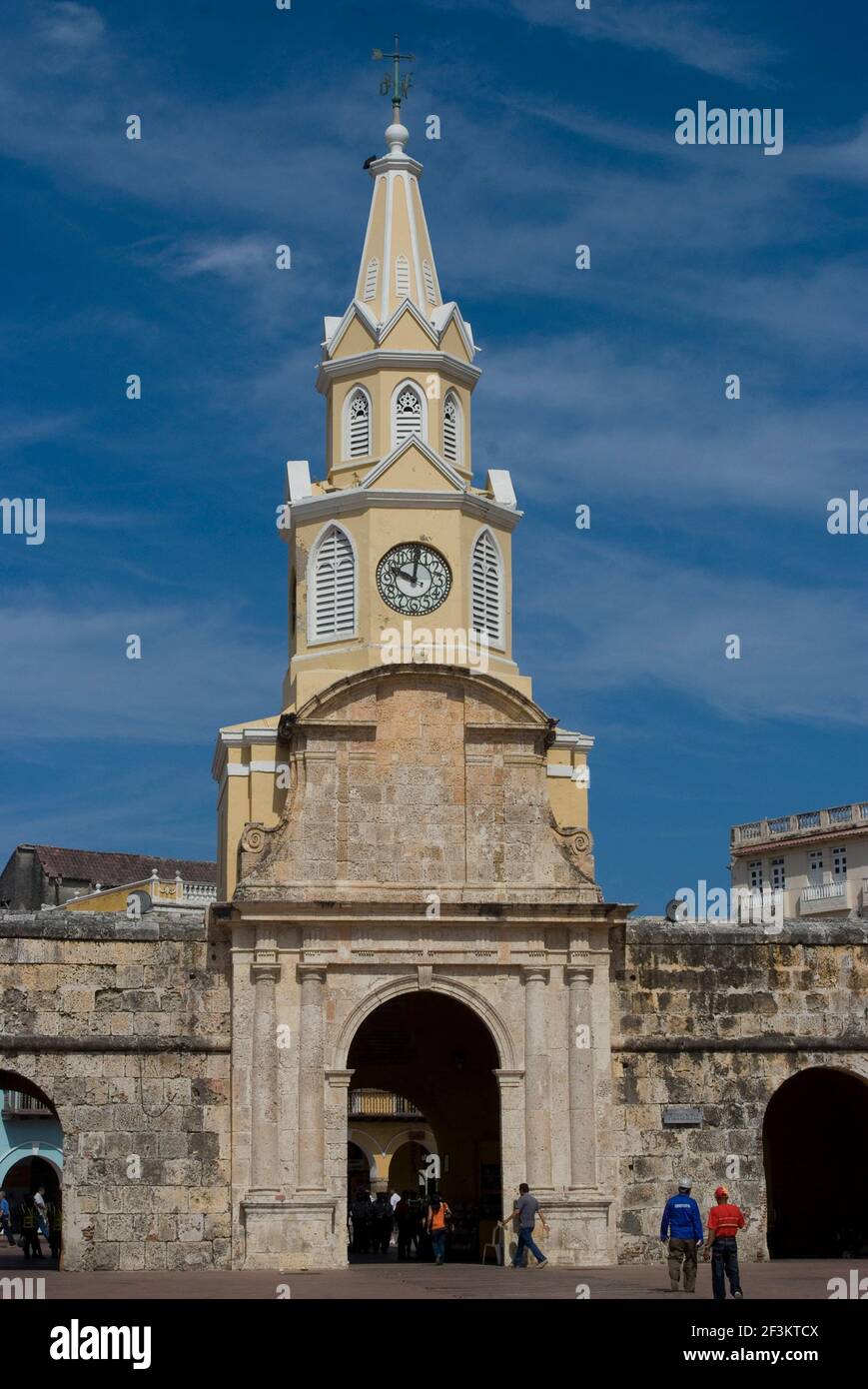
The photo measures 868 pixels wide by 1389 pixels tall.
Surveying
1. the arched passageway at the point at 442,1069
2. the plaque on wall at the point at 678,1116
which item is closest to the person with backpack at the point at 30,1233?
the arched passageway at the point at 442,1069

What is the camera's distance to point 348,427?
149ft

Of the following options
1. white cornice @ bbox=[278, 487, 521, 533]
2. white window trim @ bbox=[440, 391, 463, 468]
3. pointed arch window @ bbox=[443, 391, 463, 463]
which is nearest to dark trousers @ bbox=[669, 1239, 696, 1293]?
white cornice @ bbox=[278, 487, 521, 533]

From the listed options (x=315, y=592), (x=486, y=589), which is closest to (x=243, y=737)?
(x=315, y=592)

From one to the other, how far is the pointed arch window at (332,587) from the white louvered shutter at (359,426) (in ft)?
7.11

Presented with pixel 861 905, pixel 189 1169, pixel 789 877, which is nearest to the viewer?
pixel 189 1169

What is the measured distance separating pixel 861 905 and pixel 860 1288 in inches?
1894

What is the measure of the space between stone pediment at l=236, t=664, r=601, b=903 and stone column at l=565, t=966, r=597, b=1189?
5.39 ft

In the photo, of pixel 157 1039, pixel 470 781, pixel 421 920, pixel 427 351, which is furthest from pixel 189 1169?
pixel 427 351

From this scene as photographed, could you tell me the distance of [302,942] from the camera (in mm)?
37281

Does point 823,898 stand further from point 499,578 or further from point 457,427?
point 457,427

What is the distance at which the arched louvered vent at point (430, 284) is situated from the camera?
153ft

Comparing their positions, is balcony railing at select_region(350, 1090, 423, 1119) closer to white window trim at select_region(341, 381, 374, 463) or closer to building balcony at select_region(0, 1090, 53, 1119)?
building balcony at select_region(0, 1090, 53, 1119)

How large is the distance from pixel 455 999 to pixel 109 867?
5035 cm
